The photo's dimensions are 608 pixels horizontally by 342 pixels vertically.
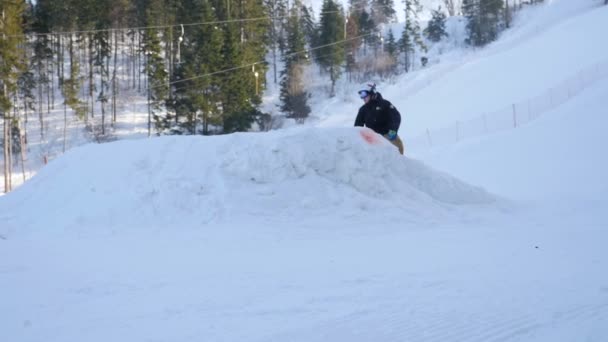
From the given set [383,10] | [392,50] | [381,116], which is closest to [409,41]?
[392,50]

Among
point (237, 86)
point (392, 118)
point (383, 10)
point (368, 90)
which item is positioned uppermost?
point (383, 10)

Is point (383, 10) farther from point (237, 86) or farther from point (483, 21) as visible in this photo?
point (237, 86)

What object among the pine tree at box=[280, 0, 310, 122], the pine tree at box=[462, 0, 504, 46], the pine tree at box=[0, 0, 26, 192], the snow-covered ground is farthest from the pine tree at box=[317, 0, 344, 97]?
the snow-covered ground

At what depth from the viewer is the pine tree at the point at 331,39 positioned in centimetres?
4556

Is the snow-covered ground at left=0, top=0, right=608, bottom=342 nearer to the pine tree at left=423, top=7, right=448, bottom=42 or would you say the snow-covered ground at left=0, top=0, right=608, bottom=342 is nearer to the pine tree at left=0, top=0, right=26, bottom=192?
the pine tree at left=0, top=0, right=26, bottom=192

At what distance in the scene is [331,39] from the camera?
4766 cm

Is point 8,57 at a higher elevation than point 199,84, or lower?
higher

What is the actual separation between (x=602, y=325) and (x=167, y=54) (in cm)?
4004

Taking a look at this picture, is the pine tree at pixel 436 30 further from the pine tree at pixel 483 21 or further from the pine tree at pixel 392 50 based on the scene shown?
the pine tree at pixel 392 50

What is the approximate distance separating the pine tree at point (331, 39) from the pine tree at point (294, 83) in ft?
13.6

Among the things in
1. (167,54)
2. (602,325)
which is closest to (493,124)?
(602,325)

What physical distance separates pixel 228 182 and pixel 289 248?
180 centimetres

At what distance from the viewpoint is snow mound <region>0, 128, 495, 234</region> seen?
6.25 meters

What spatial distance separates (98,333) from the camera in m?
3.09
